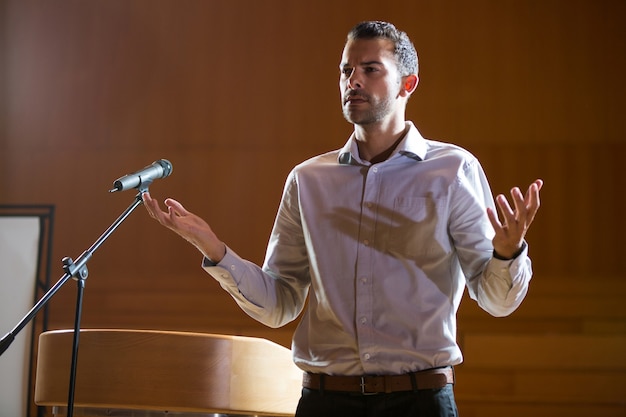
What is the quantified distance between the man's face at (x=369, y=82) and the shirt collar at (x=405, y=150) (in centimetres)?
6

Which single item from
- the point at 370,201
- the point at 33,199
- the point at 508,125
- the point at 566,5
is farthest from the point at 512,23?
the point at 33,199

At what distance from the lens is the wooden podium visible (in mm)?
1744

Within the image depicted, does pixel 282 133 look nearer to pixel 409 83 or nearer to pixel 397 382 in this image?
pixel 409 83

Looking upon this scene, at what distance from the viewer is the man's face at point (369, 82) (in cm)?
161

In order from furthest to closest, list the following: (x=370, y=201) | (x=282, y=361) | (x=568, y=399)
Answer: (x=568, y=399) < (x=282, y=361) < (x=370, y=201)

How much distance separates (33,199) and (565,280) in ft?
7.98

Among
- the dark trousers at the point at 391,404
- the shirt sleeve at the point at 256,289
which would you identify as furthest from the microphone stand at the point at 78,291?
the dark trousers at the point at 391,404

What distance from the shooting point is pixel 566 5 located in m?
3.30

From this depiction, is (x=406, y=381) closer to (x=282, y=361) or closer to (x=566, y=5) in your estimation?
(x=282, y=361)

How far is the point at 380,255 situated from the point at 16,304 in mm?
2390

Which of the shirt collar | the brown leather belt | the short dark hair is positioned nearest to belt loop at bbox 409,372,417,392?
the brown leather belt

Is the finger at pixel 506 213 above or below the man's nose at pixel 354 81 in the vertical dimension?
below

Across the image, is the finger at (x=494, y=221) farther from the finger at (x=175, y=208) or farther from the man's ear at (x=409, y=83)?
the finger at (x=175, y=208)

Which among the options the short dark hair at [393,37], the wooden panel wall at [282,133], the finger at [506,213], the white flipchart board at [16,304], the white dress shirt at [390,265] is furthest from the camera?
the white flipchart board at [16,304]
